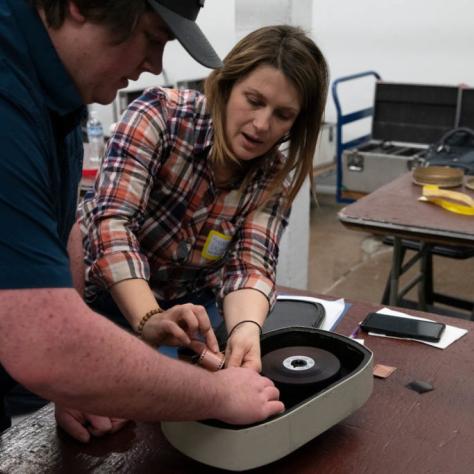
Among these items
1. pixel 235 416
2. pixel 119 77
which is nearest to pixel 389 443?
pixel 235 416

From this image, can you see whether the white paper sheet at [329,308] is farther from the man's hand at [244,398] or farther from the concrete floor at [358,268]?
the concrete floor at [358,268]

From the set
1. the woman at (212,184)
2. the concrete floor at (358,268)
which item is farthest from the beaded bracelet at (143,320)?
the concrete floor at (358,268)

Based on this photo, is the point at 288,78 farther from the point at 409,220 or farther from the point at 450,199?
the point at 450,199

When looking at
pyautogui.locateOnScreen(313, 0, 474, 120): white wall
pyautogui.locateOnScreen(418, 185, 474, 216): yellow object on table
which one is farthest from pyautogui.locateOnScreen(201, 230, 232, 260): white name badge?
pyautogui.locateOnScreen(313, 0, 474, 120): white wall

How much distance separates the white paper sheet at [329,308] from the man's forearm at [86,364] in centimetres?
53

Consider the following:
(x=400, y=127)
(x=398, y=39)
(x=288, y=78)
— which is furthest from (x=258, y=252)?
(x=398, y=39)

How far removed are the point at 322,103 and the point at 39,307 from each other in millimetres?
815

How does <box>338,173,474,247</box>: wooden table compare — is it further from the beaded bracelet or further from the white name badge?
the beaded bracelet

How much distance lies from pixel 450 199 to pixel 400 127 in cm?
186

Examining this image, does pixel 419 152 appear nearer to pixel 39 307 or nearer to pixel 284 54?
pixel 284 54

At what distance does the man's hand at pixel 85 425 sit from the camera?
3.08ft

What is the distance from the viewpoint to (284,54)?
4.08 ft

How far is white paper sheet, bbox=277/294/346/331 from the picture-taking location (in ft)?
4.21

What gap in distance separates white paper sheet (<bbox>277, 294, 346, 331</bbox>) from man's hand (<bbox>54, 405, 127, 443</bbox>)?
0.48 metres
